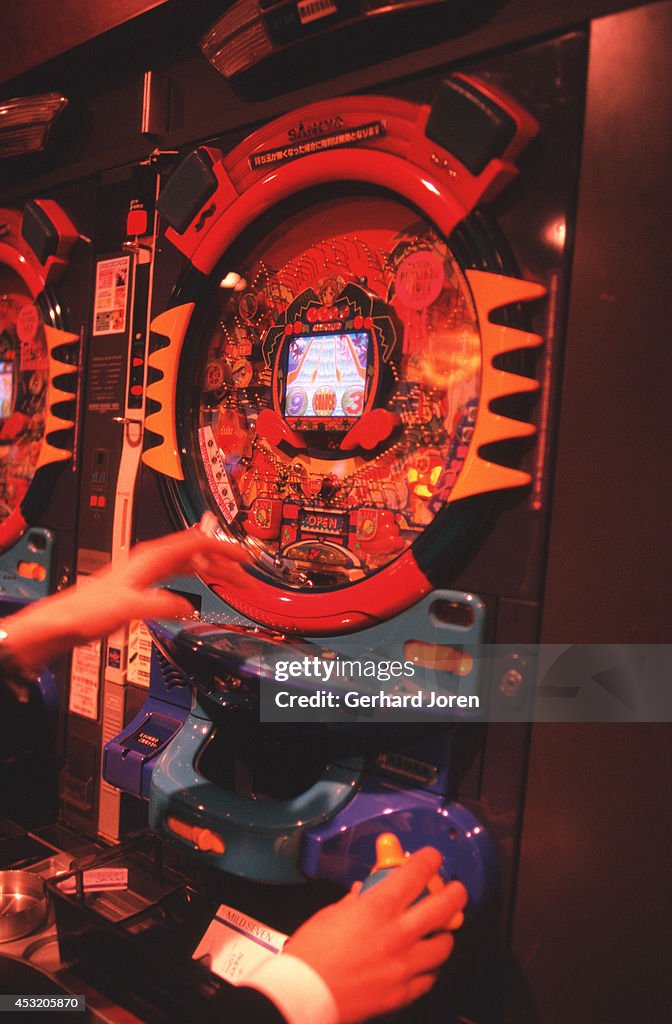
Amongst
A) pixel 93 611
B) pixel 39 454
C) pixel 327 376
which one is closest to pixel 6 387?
pixel 39 454

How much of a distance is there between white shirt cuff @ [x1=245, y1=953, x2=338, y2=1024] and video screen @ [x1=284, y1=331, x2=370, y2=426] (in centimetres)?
87

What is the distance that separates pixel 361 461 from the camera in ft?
4.44

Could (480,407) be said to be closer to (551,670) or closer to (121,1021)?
(551,670)

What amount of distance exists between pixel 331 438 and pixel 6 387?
1218 mm

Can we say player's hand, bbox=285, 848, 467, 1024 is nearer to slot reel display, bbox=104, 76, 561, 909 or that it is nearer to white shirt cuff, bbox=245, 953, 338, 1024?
white shirt cuff, bbox=245, 953, 338, 1024

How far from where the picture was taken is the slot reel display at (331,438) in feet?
3.75

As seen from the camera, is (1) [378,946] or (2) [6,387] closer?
(1) [378,946]

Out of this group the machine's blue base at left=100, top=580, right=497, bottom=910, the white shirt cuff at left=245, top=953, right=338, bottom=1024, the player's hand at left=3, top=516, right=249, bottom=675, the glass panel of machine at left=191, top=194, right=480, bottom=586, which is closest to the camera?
the white shirt cuff at left=245, top=953, right=338, bottom=1024

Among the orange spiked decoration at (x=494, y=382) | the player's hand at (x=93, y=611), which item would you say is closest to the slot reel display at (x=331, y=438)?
the orange spiked decoration at (x=494, y=382)

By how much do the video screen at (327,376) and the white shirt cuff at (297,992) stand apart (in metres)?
0.87

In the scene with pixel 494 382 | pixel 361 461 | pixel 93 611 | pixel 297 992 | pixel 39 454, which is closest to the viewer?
pixel 297 992

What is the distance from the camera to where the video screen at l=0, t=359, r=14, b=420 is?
2.09 meters

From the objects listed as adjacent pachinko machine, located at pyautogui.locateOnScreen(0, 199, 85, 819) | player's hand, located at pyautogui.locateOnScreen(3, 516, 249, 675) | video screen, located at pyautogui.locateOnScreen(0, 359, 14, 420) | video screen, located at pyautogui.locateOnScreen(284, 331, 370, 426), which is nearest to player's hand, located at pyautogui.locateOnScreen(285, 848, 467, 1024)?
player's hand, located at pyautogui.locateOnScreen(3, 516, 249, 675)

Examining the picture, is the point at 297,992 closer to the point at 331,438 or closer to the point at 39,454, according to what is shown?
the point at 331,438
